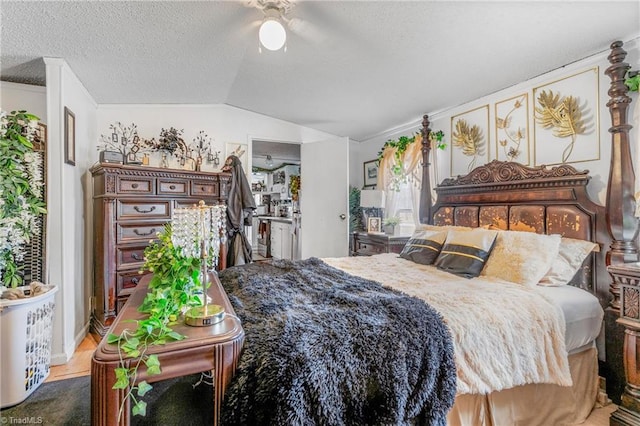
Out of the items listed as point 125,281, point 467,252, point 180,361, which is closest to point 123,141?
point 125,281

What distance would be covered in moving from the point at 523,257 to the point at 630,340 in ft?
2.16

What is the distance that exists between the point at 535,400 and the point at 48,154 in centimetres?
373

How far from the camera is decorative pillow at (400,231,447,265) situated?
266 cm

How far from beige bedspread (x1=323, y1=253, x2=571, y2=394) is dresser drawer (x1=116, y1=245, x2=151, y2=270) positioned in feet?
8.54

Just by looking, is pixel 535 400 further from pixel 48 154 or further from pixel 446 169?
pixel 48 154

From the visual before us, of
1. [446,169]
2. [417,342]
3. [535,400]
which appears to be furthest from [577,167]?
[417,342]

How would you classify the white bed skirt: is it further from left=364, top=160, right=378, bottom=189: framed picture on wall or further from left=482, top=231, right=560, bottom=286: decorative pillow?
left=364, top=160, right=378, bottom=189: framed picture on wall

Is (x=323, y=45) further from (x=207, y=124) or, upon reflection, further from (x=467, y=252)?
(x=207, y=124)

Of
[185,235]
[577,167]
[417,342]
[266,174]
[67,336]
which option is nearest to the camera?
[185,235]

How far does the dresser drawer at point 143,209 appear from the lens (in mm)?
3045

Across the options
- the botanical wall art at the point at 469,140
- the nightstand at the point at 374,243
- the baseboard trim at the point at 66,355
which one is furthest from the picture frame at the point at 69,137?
the botanical wall art at the point at 469,140

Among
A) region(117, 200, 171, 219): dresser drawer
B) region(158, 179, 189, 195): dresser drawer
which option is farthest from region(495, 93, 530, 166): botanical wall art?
region(117, 200, 171, 219): dresser drawer

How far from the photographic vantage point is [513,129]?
2805mm

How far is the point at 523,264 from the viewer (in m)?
2.08
